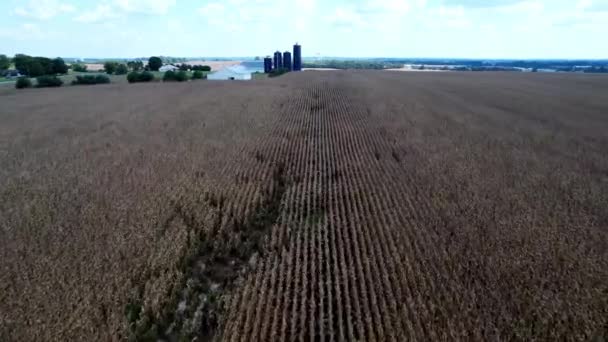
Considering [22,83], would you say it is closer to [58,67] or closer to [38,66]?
[38,66]

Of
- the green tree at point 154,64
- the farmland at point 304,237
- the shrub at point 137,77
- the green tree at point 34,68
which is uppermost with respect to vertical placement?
the green tree at point 154,64

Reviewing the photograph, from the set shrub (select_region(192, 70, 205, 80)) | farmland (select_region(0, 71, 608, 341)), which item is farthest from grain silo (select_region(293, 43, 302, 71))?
farmland (select_region(0, 71, 608, 341))

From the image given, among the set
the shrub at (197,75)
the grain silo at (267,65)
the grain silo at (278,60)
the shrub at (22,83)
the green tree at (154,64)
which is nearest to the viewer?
the shrub at (22,83)

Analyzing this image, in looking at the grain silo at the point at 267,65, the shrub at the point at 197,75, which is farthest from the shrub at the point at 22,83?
the grain silo at the point at 267,65

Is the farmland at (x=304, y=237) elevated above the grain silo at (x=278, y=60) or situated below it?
below

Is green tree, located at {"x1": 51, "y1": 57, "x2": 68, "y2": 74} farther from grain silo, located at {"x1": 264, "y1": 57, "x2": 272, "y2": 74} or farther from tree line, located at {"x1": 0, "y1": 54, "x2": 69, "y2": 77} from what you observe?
grain silo, located at {"x1": 264, "y1": 57, "x2": 272, "y2": 74}

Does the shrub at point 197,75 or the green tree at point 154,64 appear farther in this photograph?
the green tree at point 154,64

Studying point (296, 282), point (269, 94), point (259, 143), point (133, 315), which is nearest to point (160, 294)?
point (133, 315)

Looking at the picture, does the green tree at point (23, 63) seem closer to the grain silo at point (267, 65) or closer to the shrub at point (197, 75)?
the shrub at point (197, 75)
